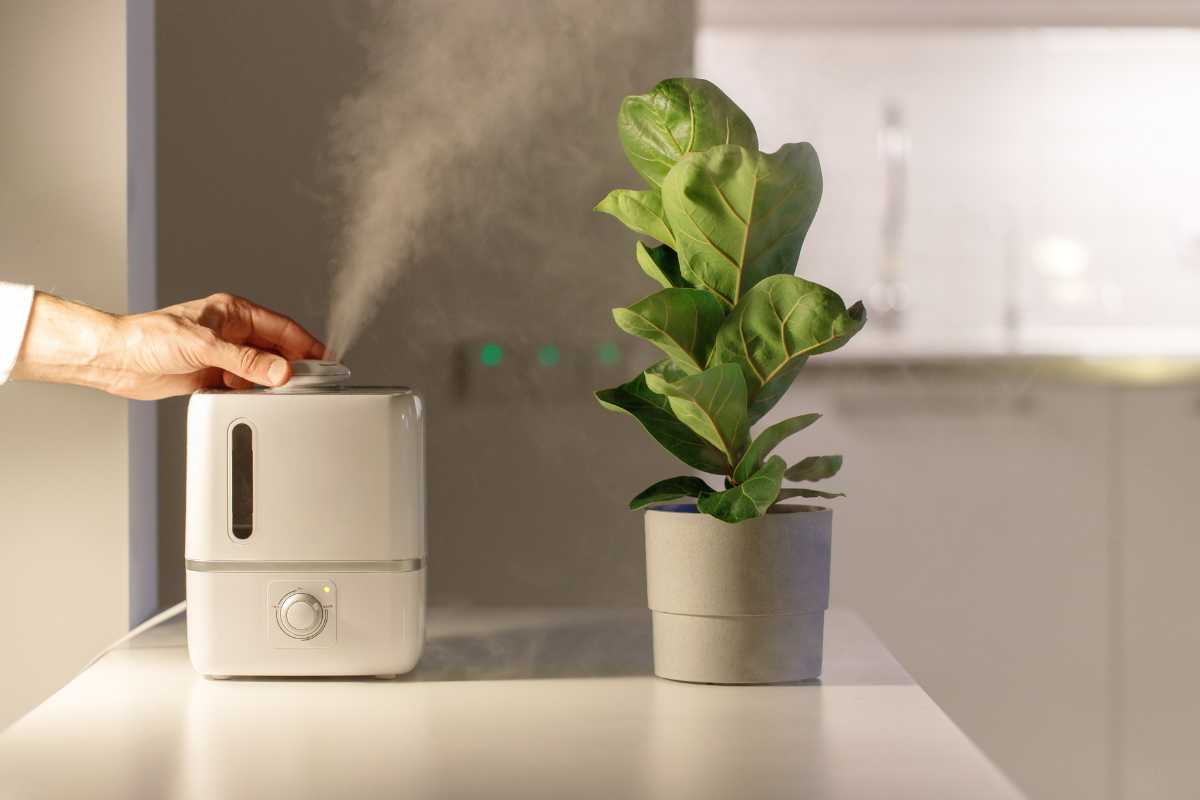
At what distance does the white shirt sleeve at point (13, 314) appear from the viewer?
1078 mm

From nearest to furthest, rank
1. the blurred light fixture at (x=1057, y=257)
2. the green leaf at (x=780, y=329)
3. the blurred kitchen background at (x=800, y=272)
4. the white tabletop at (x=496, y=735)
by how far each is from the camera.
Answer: the white tabletop at (x=496, y=735) < the green leaf at (x=780, y=329) < the blurred kitchen background at (x=800, y=272) < the blurred light fixture at (x=1057, y=257)

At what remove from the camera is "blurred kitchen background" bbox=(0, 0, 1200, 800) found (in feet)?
3.88

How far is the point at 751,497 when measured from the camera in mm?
894

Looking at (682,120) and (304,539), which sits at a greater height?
(682,120)

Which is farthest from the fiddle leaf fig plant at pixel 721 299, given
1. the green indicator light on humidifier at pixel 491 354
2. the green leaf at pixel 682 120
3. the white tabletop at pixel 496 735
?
the green indicator light on humidifier at pixel 491 354

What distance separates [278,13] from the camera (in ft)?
4.65

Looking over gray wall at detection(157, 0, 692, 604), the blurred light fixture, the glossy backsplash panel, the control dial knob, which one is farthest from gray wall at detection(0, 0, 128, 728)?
the blurred light fixture

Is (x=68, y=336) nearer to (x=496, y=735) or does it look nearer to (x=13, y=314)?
(x=13, y=314)

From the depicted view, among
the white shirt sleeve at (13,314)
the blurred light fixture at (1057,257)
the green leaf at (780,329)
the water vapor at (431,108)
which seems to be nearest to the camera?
the green leaf at (780,329)

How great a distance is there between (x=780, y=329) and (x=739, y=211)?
87mm

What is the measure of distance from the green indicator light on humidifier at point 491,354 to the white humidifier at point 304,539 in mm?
504

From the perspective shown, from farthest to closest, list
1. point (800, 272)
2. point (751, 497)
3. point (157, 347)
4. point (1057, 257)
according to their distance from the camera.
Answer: point (1057, 257) → point (800, 272) → point (157, 347) → point (751, 497)

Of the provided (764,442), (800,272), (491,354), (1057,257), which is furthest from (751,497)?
(1057,257)

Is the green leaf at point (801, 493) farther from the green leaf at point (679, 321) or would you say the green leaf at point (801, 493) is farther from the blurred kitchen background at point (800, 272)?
the blurred kitchen background at point (800, 272)
